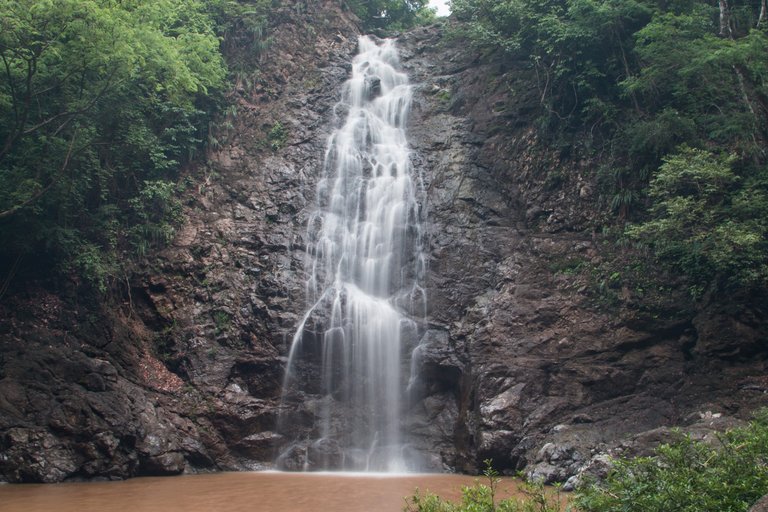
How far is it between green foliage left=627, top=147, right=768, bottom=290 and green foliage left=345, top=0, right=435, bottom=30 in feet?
66.7

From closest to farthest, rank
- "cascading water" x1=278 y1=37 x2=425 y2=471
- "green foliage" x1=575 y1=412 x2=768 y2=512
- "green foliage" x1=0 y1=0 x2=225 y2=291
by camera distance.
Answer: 1. "green foliage" x1=575 y1=412 x2=768 y2=512
2. "green foliage" x1=0 y1=0 x2=225 y2=291
3. "cascading water" x1=278 y1=37 x2=425 y2=471

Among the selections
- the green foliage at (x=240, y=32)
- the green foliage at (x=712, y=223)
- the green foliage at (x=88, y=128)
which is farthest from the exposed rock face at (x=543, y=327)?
the green foliage at (x=88, y=128)

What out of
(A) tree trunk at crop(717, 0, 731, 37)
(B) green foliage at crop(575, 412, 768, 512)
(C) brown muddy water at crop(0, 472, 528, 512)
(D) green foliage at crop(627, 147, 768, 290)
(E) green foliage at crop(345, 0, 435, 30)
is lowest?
(C) brown muddy water at crop(0, 472, 528, 512)

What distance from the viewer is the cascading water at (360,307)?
1591cm

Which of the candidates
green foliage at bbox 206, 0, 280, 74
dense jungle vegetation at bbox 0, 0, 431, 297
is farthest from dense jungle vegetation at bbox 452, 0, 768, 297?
dense jungle vegetation at bbox 0, 0, 431, 297

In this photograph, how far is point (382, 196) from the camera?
68.0ft

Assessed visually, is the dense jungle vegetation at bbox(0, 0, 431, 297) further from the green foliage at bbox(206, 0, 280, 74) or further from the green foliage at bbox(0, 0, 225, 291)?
the green foliage at bbox(206, 0, 280, 74)

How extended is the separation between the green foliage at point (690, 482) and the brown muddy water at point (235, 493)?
371cm

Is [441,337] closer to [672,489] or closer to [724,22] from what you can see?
[724,22]

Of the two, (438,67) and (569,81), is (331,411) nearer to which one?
(569,81)

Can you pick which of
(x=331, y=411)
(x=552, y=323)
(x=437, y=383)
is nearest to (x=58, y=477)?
(x=331, y=411)

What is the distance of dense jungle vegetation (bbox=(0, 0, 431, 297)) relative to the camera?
577 inches

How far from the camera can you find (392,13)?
3219cm

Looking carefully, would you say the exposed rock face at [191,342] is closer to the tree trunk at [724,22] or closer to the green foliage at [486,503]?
the green foliage at [486,503]
